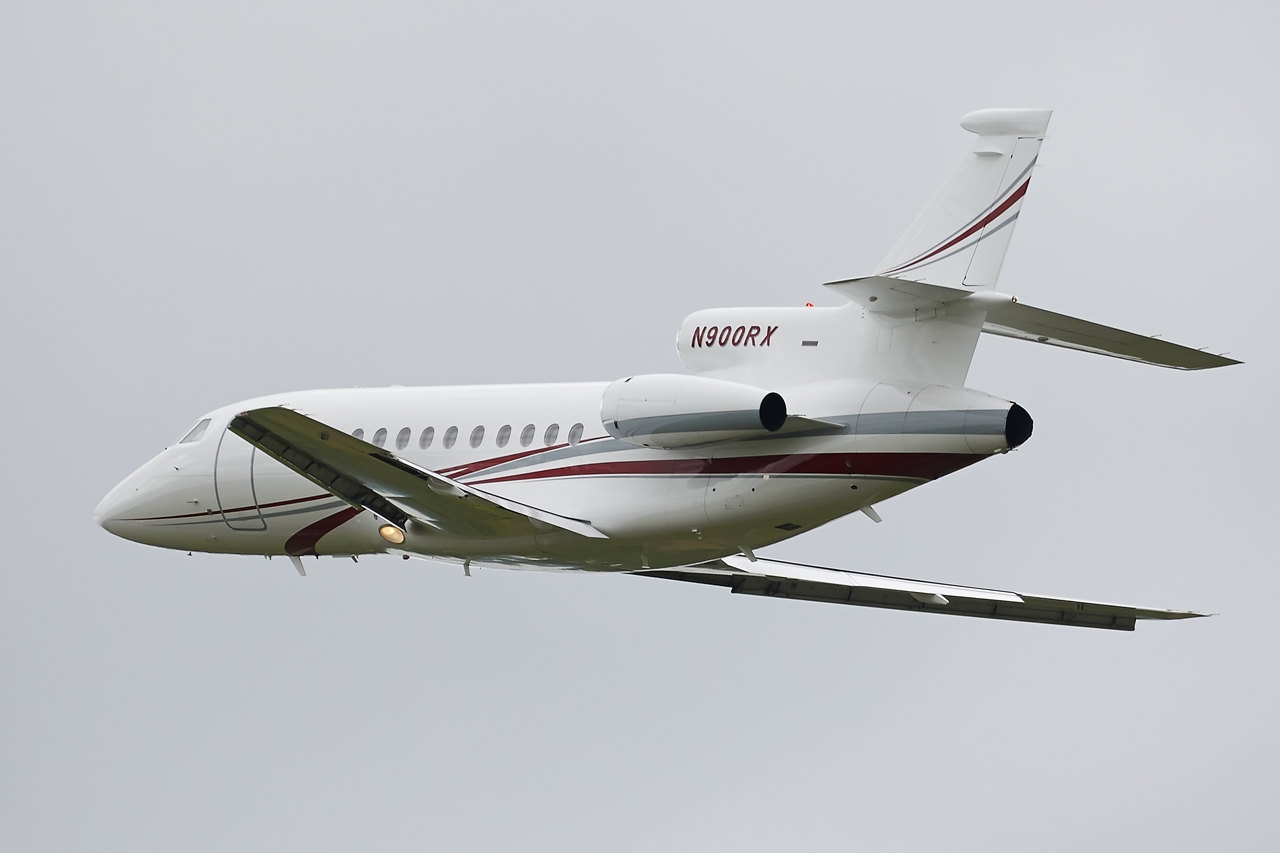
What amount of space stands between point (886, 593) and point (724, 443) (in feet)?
21.8

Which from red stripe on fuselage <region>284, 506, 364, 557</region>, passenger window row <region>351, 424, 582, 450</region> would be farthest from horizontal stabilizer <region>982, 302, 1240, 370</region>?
red stripe on fuselage <region>284, 506, 364, 557</region>

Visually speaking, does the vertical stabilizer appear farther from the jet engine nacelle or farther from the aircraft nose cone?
the aircraft nose cone

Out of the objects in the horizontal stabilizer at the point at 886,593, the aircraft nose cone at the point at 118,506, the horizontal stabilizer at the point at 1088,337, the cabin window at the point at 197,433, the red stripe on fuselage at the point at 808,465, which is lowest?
the aircraft nose cone at the point at 118,506

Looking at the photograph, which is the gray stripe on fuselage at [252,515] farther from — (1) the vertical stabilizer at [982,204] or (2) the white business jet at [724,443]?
(1) the vertical stabilizer at [982,204]

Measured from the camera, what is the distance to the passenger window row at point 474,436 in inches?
880

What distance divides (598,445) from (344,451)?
11.7 ft

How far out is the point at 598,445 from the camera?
71.4 feet

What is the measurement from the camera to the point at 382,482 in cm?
2092

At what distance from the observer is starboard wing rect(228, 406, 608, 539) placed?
19.6m

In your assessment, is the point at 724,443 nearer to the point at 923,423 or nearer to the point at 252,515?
the point at 923,423

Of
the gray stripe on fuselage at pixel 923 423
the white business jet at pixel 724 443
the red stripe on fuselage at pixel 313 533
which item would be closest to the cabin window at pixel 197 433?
the white business jet at pixel 724 443

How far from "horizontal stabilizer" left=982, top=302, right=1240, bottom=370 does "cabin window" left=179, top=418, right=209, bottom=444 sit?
13762mm

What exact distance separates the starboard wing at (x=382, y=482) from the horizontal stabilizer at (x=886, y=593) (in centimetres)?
326

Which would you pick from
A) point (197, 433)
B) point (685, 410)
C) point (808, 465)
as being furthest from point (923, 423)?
point (197, 433)
